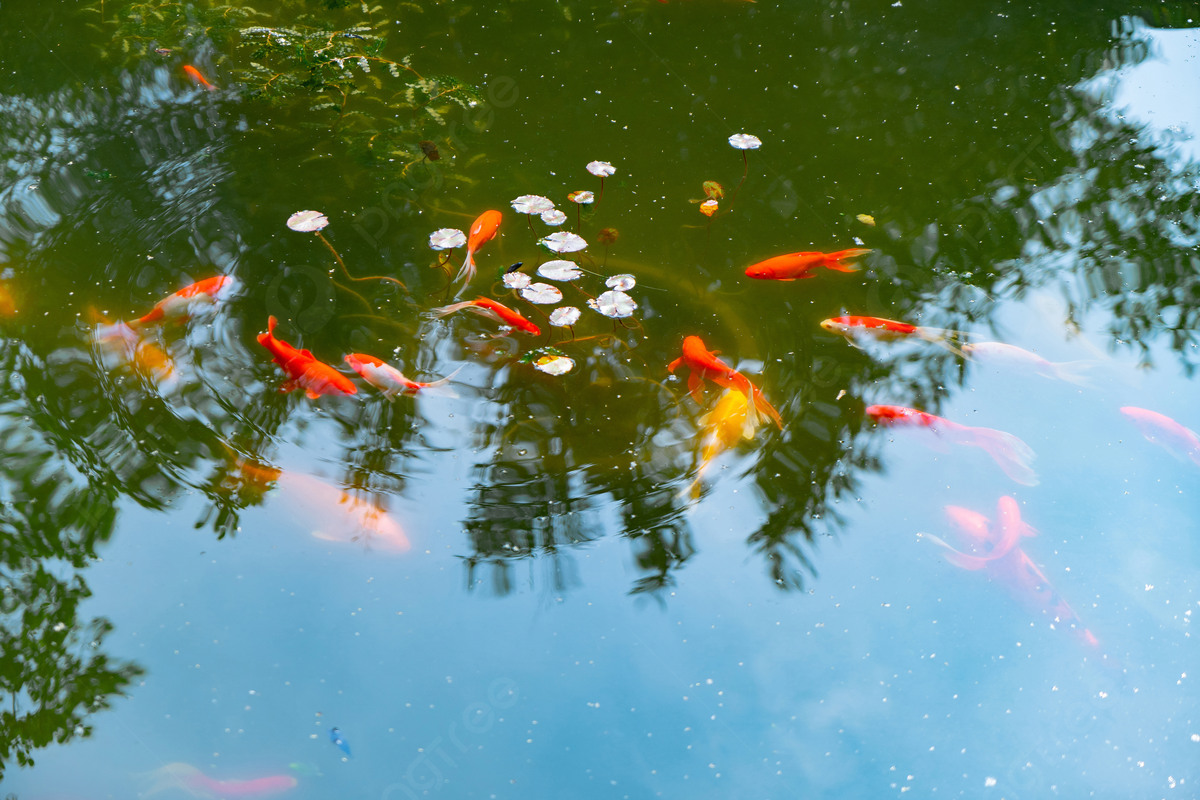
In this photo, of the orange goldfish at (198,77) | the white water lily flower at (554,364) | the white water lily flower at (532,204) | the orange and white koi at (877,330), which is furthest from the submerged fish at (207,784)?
the orange goldfish at (198,77)

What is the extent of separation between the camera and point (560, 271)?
2486mm

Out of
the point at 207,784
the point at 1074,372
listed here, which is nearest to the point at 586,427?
the point at 207,784

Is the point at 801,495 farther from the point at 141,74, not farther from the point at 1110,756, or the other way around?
the point at 141,74

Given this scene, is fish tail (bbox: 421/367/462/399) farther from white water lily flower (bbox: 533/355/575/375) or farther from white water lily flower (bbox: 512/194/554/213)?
white water lily flower (bbox: 512/194/554/213)

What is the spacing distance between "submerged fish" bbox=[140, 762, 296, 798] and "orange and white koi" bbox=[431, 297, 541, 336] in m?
1.34

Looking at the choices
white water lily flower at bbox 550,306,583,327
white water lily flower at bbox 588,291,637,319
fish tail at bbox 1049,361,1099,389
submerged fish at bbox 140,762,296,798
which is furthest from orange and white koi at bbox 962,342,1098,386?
submerged fish at bbox 140,762,296,798

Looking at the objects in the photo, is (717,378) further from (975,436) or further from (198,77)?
(198,77)

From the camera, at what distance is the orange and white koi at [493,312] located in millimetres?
2402

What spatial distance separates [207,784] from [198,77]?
116 inches

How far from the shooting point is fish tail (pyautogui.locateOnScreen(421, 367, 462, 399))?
229 cm

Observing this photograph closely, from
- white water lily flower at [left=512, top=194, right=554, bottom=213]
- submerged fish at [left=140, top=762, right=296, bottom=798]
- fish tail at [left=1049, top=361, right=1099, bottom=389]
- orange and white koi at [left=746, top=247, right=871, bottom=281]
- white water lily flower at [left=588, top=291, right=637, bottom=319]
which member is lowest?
submerged fish at [left=140, top=762, right=296, bottom=798]

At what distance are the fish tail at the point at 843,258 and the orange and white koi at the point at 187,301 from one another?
1.98 meters

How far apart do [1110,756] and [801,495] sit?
0.89 meters

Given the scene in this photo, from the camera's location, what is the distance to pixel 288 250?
2674mm
